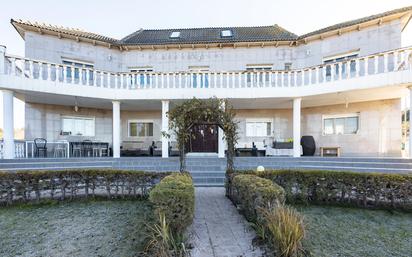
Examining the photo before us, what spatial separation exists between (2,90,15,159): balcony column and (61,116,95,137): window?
13.2 ft

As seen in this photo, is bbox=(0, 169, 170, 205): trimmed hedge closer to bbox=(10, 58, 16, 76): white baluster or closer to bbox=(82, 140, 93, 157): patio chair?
bbox=(10, 58, 16, 76): white baluster

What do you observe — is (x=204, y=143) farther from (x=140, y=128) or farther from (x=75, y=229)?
(x=75, y=229)

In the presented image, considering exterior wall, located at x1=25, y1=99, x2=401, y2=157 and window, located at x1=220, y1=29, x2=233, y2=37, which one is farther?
window, located at x1=220, y1=29, x2=233, y2=37

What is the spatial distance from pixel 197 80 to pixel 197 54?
3715 mm

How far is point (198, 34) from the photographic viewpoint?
16625 mm

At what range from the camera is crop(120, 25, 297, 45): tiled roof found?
1449 centimetres

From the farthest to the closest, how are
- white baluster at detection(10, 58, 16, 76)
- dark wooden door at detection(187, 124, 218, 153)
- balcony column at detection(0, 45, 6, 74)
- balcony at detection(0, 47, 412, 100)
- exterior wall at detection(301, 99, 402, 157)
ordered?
dark wooden door at detection(187, 124, 218, 153) < exterior wall at detection(301, 99, 402, 157) < balcony at detection(0, 47, 412, 100) < white baluster at detection(10, 58, 16, 76) < balcony column at detection(0, 45, 6, 74)

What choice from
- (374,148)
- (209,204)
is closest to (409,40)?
(374,148)

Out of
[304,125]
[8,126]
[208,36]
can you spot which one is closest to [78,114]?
[8,126]

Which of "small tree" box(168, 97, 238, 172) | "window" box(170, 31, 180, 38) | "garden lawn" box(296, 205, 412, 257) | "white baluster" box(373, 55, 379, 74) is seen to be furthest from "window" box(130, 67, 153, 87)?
"white baluster" box(373, 55, 379, 74)

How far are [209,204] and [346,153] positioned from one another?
1042 centimetres

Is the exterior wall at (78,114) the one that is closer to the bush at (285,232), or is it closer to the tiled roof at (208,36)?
the tiled roof at (208,36)

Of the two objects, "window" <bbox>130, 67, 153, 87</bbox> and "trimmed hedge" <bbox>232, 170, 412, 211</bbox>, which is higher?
"window" <bbox>130, 67, 153, 87</bbox>

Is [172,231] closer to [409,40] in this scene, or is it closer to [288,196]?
[288,196]
